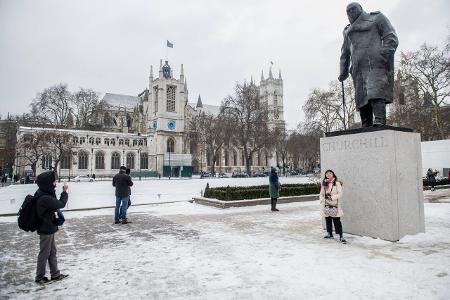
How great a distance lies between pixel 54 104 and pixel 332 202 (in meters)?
62.6

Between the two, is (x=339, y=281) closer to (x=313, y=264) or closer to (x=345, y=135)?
(x=313, y=264)

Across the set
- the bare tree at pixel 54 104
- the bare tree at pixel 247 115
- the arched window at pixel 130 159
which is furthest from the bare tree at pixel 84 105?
the bare tree at pixel 247 115

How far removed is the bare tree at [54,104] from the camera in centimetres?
5656

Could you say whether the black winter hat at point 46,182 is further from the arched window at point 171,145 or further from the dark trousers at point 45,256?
the arched window at point 171,145

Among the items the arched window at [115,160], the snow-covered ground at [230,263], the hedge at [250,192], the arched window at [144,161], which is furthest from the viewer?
the arched window at [144,161]

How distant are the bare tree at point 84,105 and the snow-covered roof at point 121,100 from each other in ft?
58.5

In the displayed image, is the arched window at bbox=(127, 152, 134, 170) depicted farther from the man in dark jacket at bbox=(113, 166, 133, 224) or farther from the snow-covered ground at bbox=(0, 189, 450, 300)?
the snow-covered ground at bbox=(0, 189, 450, 300)

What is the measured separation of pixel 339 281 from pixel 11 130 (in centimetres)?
7368

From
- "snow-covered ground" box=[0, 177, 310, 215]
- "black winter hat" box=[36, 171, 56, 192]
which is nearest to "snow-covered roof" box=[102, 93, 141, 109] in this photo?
"snow-covered ground" box=[0, 177, 310, 215]

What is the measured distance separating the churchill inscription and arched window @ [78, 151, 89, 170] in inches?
2366

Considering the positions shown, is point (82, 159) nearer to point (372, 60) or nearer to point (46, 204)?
point (46, 204)

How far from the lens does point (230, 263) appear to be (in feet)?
15.9

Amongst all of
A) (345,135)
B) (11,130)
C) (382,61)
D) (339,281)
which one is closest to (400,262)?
(339,281)

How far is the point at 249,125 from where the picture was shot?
4938 cm
